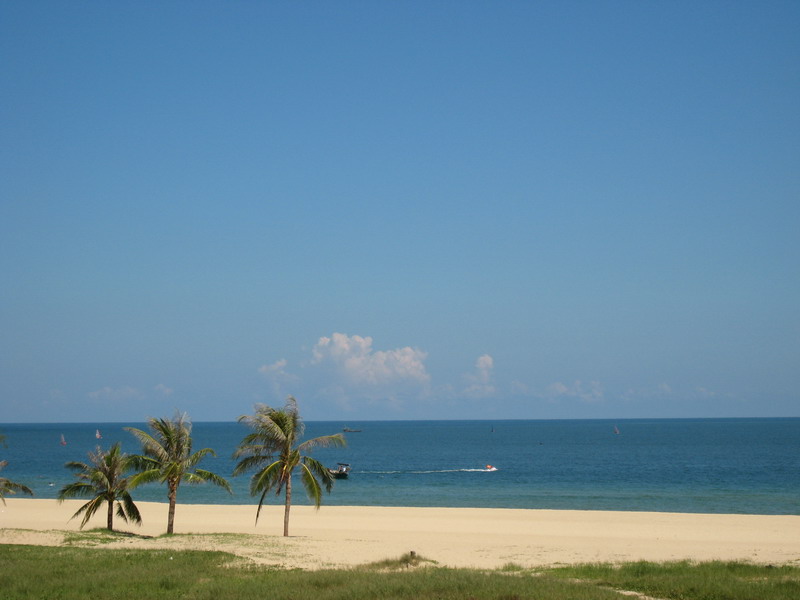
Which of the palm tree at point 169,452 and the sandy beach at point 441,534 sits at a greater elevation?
the palm tree at point 169,452

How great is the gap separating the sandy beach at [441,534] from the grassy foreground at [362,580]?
306cm

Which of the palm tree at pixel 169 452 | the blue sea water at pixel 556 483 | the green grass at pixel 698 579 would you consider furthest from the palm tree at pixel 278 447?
the blue sea water at pixel 556 483

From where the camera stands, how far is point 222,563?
2745 centimetres

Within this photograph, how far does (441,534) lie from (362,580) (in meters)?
21.5

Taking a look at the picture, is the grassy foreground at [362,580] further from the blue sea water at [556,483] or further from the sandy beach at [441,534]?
the blue sea water at [556,483]

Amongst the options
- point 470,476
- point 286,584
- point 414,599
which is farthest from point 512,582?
point 470,476

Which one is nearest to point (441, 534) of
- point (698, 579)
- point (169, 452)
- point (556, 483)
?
point (169, 452)

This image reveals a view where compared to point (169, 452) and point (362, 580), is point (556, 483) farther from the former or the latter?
point (362, 580)

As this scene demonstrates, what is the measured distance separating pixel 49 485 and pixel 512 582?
73.8 meters

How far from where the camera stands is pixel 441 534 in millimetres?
43750

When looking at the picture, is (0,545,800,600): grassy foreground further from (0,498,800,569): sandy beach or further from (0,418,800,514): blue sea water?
(0,418,800,514): blue sea water

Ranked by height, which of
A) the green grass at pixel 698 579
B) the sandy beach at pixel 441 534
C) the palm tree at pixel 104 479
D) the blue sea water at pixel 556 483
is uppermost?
the palm tree at pixel 104 479

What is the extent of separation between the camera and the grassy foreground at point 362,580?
840 inches

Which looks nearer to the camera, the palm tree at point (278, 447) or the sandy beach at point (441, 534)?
the sandy beach at point (441, 534)
